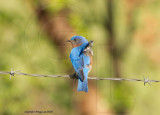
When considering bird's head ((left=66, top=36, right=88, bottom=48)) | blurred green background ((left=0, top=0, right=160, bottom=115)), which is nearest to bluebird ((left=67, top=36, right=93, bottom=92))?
bird's head ((left=66, top=36, right=88, bottom=48))

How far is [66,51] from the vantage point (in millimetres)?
8352

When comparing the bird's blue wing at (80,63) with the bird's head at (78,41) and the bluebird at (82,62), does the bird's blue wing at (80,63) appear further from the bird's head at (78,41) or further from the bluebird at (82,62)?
the bird's head at (78,41)

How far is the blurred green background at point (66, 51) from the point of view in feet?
29.6

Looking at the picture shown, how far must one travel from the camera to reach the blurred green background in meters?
9.01

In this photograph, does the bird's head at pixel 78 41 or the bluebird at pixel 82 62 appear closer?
the bluebird at pixel 82 62

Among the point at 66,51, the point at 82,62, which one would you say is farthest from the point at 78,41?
the point at 66,51

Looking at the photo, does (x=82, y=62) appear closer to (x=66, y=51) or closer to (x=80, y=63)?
(x=80, y=63)

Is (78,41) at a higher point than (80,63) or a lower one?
higher

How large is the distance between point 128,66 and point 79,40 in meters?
4.80

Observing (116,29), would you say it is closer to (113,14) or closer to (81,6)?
(113,14)

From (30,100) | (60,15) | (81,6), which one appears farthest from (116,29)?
(30,100)

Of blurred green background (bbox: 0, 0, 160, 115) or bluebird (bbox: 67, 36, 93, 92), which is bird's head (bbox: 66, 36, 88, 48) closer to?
bluebird (bbox: 67, 36, 93, 92)

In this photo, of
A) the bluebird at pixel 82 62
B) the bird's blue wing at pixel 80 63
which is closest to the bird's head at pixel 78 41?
the bluebird at pixel 82 62

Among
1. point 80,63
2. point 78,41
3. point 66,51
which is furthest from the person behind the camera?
point 66,51
